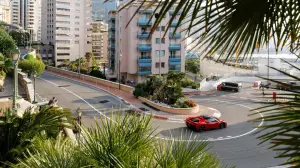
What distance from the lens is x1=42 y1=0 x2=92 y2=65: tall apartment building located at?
76938 millimetres

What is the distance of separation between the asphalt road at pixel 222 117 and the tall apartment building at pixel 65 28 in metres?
44.5

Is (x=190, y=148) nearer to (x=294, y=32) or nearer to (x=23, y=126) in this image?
(x=294, y=32)

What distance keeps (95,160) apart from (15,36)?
65709 mm

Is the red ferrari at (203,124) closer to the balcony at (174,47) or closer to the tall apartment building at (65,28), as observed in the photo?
the balcony at (174,47)

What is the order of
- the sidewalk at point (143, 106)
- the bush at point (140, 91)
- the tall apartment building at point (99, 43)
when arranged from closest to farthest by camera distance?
the sidewalk at point (143, 106), the bush at point (140, 91), the tall apartment building at point (99, 43)

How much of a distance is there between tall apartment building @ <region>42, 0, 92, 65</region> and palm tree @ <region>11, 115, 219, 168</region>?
73.5 metres

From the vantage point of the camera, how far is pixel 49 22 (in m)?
80.9

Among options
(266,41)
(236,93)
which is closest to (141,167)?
(266,41)

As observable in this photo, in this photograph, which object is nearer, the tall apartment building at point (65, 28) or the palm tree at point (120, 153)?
the palm tree at point (120, 153)

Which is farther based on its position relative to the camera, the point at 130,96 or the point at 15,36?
the point at 15,36

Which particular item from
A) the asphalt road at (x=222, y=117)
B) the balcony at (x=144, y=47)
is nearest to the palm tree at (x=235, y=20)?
the asphalt road at (x=222, y=117)

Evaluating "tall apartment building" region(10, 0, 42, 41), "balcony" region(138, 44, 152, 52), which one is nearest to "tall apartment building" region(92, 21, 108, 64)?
"tall apartment building" region(10, 0, 42, 41)

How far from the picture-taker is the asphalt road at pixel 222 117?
12578 millimetres

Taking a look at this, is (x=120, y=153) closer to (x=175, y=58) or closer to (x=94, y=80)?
(x=94, y=80)
